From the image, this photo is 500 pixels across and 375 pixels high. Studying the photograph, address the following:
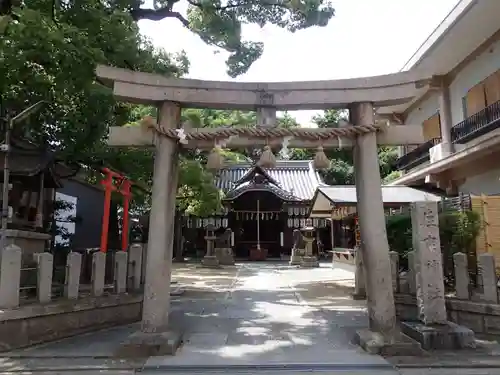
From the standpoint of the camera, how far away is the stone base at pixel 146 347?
5.79m

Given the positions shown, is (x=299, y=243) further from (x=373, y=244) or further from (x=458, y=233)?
(x=373, y=244)

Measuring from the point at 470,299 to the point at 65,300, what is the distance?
6859 mm

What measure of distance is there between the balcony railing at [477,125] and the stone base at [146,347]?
9.75 meters

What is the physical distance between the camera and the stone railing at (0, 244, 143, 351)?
6.11 metres

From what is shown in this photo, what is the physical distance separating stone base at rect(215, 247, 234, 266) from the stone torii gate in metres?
16.9

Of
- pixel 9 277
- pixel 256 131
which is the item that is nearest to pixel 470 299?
pixel 256 131

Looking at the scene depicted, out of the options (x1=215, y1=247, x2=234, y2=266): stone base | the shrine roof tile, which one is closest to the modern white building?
(x1=215, y1=247, x2=234, y2=266): stone base

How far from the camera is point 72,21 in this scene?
8414mm

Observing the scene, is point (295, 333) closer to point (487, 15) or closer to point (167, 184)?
point (167, 184)

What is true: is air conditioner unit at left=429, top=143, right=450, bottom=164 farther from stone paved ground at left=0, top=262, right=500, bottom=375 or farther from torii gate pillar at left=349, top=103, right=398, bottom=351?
torii gate pillar at left=349, top=103, right=398, bottom=351

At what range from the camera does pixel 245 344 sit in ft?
21.2

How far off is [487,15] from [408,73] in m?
6.01

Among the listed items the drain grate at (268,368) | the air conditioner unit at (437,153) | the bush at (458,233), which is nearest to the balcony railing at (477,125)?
the air conditioner unit at (437,153)

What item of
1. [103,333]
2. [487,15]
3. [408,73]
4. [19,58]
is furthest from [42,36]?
[487,15]
